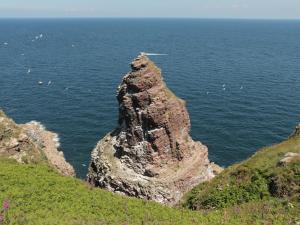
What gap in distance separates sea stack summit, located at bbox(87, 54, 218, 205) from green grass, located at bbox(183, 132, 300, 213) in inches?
688

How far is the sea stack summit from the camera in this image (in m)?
51.1

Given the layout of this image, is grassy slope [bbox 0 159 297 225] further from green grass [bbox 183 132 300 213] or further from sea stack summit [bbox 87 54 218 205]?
sea stack summit [bbox 87 54 218 205]

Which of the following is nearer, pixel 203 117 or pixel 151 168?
pixel 151 168

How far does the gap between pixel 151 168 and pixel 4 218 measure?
3208 centimetres

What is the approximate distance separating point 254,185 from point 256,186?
19 centimetres

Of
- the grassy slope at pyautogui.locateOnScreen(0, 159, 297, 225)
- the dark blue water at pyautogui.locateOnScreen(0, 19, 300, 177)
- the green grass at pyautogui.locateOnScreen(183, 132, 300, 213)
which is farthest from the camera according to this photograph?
the dark blue water at pyautogui.locateOnScreen(0, 19, 300, 177)

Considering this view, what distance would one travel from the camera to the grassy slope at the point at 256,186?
1141 inches

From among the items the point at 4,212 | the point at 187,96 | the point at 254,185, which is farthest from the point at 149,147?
the point at 187,96

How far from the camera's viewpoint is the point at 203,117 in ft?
318

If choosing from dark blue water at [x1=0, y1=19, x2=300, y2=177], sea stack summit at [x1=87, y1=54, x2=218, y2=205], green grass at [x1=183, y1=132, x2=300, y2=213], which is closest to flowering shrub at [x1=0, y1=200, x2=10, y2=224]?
green grass at [x1=183, y1=132, x2=300, y2=213]

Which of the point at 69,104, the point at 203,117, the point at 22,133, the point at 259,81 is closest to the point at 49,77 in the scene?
the point at 69,104

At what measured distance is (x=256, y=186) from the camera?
30.8m

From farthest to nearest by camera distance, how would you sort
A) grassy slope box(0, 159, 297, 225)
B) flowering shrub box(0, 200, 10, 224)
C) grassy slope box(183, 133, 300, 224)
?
grassy slope box(183, 133, 300, 224) → grassy slope box(0, 159, 297, 225) → flowering shrub box(0, 200, 10, 224)

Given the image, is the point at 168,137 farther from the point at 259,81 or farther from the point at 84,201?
the point at 259,81
